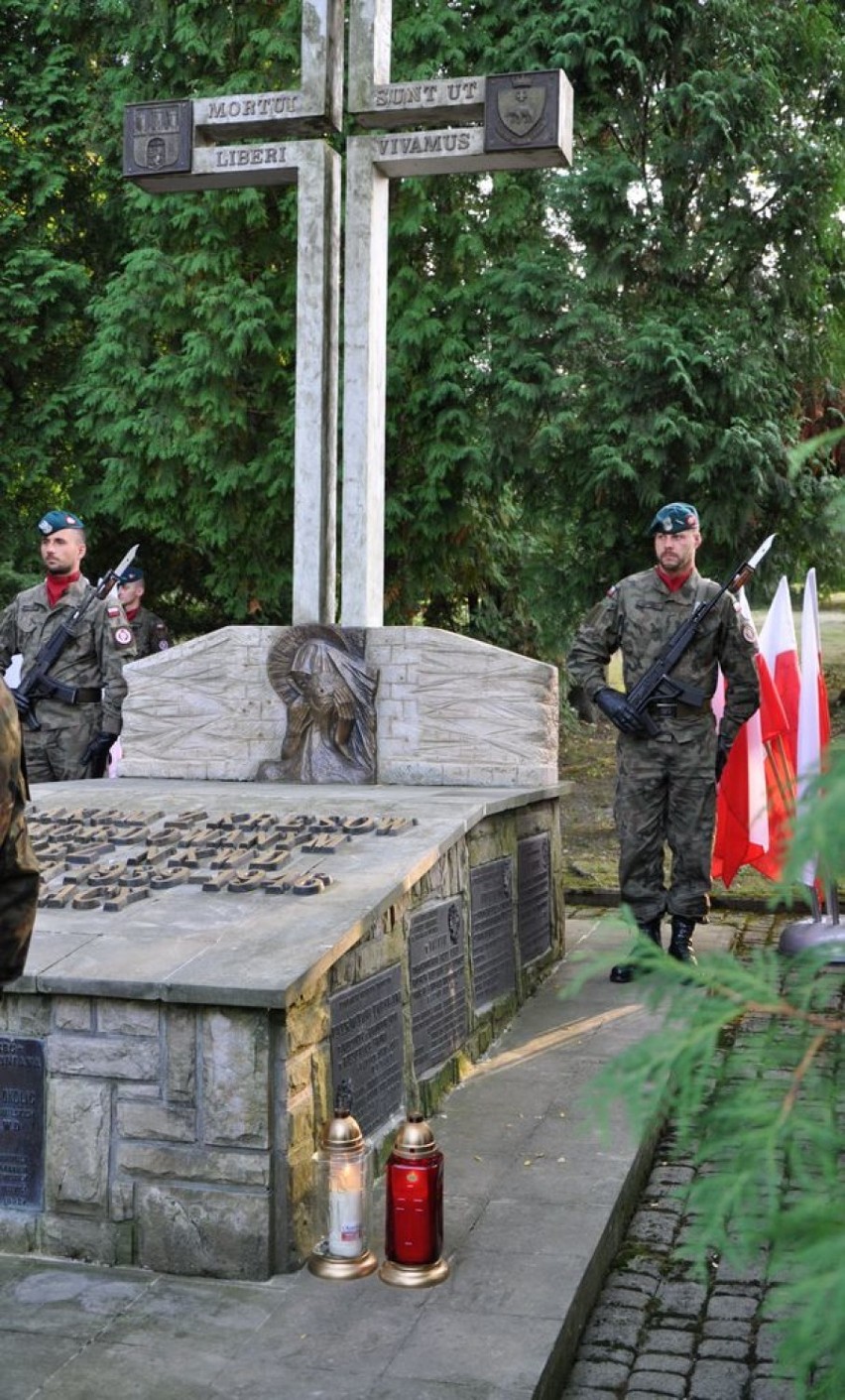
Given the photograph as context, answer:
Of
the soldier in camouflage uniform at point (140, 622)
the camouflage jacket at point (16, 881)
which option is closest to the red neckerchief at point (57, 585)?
the soldier in camouflage uniform at point (140, 622)

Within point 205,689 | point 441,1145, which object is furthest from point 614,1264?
point 205,689

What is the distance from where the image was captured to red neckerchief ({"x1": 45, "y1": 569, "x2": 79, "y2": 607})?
7.48 metres

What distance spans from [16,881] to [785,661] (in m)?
5.08

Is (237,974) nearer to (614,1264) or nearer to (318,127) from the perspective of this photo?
(614,1264)

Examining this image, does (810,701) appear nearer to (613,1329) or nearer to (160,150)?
(613,1329)

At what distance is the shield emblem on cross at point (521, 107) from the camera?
7027mm

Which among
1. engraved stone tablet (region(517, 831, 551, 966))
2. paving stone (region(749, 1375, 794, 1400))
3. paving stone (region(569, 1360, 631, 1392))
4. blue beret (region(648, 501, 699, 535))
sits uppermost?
blue beret (region(648, 501, 699, 535))

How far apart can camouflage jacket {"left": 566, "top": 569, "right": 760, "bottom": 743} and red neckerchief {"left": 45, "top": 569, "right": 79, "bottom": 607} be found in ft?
8.58

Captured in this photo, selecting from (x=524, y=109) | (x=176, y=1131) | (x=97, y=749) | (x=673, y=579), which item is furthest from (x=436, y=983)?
(x=524, y=109)

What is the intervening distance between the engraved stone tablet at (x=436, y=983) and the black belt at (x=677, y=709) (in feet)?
4.89

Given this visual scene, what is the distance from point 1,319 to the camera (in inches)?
508

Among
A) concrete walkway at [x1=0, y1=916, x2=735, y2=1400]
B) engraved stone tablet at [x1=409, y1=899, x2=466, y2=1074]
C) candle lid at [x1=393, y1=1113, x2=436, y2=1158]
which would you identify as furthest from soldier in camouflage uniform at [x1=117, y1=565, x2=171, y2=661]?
candle lid at [x1=393, y1=1113, x2=436, y2=1158]

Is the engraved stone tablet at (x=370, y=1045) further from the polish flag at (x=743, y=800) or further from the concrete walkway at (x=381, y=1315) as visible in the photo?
the polish flag at (x=743, y=800)

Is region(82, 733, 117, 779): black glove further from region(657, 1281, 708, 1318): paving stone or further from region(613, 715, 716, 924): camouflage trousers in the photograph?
region(657, 1281, 708, 1318): paving stone
